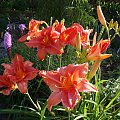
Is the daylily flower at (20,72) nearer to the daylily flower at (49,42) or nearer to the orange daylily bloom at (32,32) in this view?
the daylily flower at (49,42)

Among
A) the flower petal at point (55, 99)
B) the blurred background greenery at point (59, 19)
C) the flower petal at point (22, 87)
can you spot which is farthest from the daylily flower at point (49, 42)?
the blurred background greenery at point (59, 19)

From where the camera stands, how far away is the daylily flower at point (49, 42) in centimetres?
230

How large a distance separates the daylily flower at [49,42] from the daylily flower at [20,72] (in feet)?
0.38

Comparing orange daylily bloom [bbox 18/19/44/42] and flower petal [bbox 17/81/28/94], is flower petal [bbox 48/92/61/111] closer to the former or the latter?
flower petal [bbox 17/81/28/94]

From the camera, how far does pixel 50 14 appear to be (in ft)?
16.2

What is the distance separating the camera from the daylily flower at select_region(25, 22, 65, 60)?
7.54 ft

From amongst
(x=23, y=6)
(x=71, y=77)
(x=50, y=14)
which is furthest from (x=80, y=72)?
(x=23, y=6)

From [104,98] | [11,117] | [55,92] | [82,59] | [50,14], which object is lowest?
[11,117]

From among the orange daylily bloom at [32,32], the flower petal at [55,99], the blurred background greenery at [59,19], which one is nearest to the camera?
the flower petal at [55,99]

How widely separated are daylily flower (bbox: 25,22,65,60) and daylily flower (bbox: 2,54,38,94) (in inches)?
4.5

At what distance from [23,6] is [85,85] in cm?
459

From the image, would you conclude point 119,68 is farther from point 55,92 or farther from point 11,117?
point 55,92

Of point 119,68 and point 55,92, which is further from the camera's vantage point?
point 119,68

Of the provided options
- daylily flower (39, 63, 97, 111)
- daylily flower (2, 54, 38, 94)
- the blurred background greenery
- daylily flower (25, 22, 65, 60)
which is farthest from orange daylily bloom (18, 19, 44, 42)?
daylily flower (39, 63, 97, 111)
